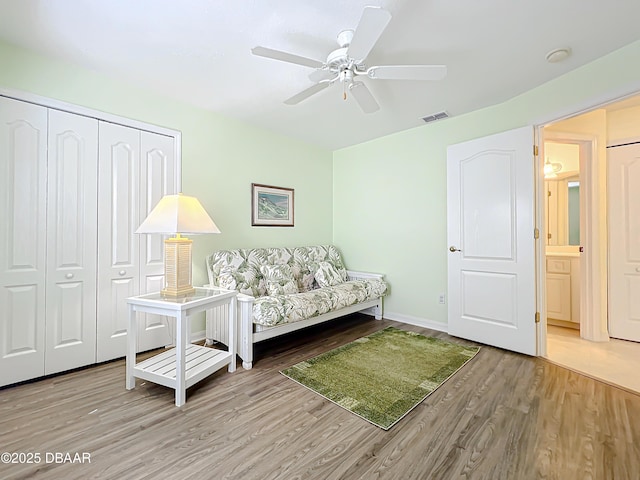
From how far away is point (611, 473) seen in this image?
1.35 metres

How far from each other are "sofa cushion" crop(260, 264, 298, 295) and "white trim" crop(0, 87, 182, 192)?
1.21 meters

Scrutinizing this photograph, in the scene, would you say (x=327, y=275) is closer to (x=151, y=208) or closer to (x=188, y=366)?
(x=188, y=366)

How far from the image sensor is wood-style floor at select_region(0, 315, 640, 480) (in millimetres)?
1392

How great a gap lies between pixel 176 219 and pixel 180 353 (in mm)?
903

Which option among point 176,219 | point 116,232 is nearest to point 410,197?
point 176,219

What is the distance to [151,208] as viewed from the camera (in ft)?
9.11

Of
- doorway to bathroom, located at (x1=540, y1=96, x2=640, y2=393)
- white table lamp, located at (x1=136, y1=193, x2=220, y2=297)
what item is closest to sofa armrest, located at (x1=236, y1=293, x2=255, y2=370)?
white table lamp, located at (x1=136, y1=193, x2=220, y2=297)

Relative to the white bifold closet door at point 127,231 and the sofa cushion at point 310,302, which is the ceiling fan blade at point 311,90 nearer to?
the white bifold closet door at point 127,231

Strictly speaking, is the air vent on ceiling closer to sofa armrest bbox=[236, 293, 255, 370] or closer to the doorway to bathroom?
the doorway to bathroom

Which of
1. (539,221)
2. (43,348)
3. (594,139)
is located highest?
(594,139)

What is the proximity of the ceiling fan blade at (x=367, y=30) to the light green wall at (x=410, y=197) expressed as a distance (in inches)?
76.6

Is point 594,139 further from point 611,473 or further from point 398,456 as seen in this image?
point 398,456

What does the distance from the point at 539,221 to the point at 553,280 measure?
5.29 feet

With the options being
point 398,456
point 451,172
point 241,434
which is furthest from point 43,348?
point 451,172
